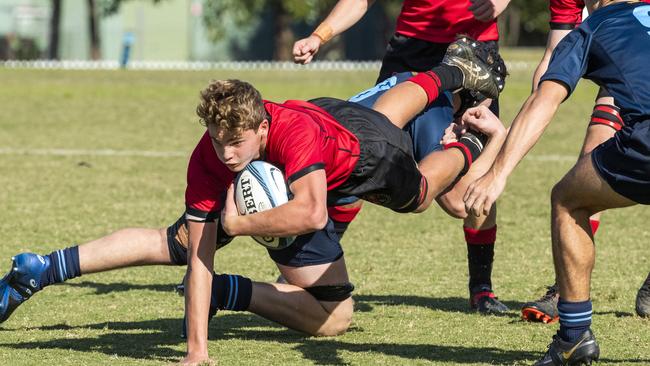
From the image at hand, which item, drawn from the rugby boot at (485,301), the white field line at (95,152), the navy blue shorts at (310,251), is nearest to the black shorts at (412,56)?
the rugby boot at (485,301)

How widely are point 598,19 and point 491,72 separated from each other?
2.03 m

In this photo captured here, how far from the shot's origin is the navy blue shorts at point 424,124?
7.34 meters

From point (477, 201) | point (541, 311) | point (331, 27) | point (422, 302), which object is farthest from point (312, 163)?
point (331, 27)

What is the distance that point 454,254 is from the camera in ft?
31.0

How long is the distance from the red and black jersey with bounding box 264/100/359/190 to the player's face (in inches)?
3.4

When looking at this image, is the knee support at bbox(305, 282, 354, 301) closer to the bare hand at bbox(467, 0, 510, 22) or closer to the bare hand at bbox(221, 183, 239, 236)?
the bare hand at bbox(221, 183, 239, 236)

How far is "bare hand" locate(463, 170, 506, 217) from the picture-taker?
499cm

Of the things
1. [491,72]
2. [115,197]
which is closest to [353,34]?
[115,197]

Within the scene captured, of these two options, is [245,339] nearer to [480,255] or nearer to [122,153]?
[480,255]

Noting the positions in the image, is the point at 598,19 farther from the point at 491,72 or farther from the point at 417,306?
the point at 417,306

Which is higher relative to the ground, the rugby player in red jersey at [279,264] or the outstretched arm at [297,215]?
the outstretched arm at [297,215]

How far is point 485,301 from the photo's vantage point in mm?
7238

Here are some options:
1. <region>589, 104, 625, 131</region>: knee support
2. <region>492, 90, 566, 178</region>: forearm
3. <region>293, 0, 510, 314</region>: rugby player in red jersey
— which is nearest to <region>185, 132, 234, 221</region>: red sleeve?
<region>293, 0, 510, 314</region>: rugby player in red jersey

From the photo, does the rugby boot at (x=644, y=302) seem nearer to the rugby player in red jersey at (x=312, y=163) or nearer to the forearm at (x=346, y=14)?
the rugby player in red jersey at (x=312, y=163)
